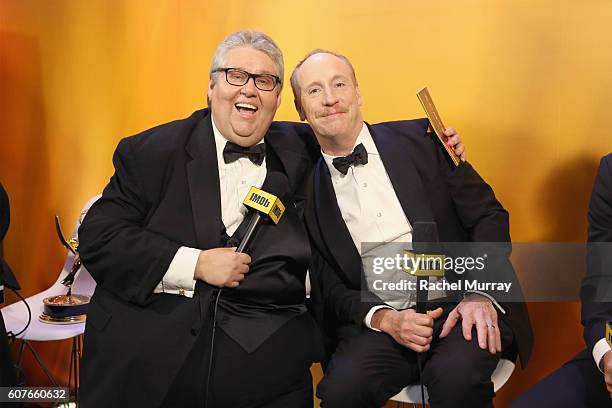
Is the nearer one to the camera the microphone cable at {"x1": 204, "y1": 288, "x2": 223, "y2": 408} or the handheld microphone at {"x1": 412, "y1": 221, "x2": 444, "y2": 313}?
the handheld microphone at {"x1": 412, "y1": 221, "x2": 444, "y2": 313}

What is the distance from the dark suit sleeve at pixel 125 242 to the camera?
2.70m

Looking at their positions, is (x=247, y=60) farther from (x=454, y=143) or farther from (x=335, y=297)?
(x=335, y=297)

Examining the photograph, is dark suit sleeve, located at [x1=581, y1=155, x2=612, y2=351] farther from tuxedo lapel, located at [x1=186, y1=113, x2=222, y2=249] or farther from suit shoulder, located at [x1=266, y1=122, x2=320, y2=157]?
tuxedo lapel, located at [x1=186, y1=113, x2=222, y2=249]

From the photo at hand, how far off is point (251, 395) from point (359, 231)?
0.78m

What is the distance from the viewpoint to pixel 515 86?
3596 millimetres

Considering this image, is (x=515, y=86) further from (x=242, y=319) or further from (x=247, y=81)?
(x=242, y=319)

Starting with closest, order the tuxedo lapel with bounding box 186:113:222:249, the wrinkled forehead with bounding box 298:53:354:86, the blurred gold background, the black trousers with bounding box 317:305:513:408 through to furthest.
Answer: the black trousers with bounding box 317:305:513:408, the tuxedo lapel with bounding box 186:113:222:249, the wrinkled forehead with bounding box 298:53:354:86, the blurred gold background

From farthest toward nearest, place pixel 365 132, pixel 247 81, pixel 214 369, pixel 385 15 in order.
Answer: pixel 385 15 < pixel 365 132 < pixel 247 81 < pixel 214 369

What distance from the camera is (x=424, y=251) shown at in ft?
7.96

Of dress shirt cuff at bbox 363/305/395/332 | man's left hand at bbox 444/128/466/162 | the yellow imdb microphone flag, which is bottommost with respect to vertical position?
dress shirt cuff at bbox 363/305/395/332

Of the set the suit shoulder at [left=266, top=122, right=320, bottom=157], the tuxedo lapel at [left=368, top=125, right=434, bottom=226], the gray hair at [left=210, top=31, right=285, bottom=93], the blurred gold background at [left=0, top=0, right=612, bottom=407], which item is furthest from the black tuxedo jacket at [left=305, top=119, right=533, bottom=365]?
the blurred gold background at [left=0, top=0, right=612, bottom=407]

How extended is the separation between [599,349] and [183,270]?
1.49 metres

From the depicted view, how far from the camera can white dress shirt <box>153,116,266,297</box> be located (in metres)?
2.68

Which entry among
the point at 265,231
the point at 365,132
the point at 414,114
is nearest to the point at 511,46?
the point at 414,114
